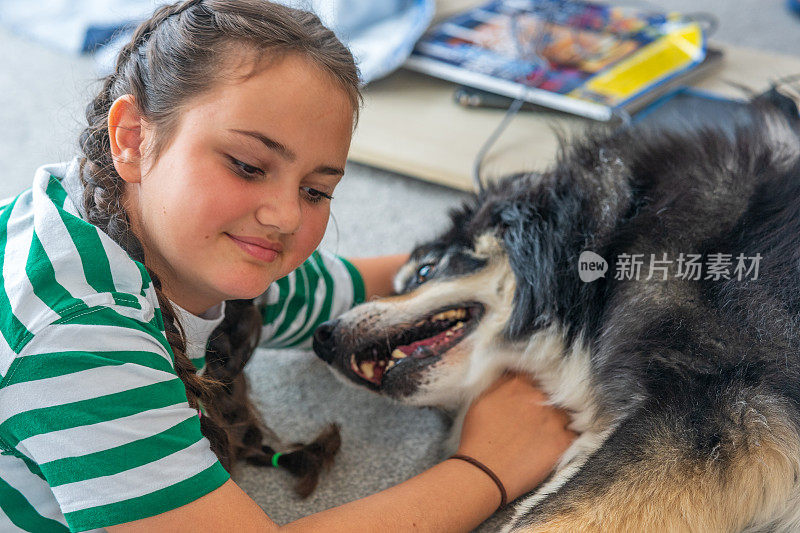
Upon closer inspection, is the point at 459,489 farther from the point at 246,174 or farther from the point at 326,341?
the point at 246,174

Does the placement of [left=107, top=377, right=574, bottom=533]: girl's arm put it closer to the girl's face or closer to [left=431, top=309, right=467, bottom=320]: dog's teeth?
[left=431, top=309, right=467, bottom=320]: dog's teeth

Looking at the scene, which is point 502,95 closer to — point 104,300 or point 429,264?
point 429,264

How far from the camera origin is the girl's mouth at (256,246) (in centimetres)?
90

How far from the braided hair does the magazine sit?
3.92 feet

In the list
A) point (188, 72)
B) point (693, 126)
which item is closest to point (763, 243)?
point (693, 126)

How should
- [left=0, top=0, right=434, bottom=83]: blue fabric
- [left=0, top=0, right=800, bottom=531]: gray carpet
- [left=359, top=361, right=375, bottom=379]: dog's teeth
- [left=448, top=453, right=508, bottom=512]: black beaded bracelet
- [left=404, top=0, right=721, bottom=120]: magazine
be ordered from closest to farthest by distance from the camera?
[left=448, top=453, right=508, bottom=512]: black beaded bracelet
[left=0, top=0, right=800, bottom=531]: gray carpet
[left=359, top=361, right=375, bottom=379]: dog's teeth
[left=404, top=0, right=721, bottom=120]: magazine
[left=0, top=0, right=434, bottom=83]: blue fabric

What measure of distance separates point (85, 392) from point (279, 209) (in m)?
0.28

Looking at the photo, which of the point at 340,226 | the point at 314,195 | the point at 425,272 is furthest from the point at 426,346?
the point at 340,226

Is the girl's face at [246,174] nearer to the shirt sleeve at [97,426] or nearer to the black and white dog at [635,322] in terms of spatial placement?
the shirt sleeve at [97,426]

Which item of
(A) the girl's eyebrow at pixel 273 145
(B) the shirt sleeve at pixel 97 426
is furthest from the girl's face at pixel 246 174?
(B) the shirt sleeve at pixel 97 426

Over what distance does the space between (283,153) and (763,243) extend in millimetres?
637

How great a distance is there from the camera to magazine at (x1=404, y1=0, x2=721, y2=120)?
2043 millimetres

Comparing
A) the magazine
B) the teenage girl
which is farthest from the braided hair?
the magazine

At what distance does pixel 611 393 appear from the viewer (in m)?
1.03
